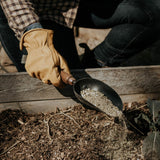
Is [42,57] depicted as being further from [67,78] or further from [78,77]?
[78,77]

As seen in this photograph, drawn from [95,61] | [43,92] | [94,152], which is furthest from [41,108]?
[95,61]

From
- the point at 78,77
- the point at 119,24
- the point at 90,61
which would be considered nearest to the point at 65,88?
the point at 78,77

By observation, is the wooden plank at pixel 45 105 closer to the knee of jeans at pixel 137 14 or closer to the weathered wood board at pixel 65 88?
the weathered wood board at pixel 65 88

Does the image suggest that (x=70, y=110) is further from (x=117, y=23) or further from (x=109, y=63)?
(x=117, y=23)

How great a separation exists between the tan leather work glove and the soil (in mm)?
453

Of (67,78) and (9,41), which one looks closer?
(67,78)

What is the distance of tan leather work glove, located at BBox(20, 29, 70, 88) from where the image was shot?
1.10 m

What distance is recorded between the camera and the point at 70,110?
1549mm

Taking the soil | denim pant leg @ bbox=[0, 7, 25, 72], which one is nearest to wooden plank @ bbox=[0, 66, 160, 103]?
the soil

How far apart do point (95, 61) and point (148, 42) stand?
21.4 inches

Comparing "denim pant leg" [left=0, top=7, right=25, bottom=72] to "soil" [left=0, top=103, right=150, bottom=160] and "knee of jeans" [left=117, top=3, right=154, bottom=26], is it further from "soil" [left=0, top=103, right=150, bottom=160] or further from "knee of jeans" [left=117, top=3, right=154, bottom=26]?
"knee of jeans" [left=117, top=3, right=154, bottom=26]

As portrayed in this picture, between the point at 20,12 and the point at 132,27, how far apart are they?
96 centimetres

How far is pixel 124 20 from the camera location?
154 cm

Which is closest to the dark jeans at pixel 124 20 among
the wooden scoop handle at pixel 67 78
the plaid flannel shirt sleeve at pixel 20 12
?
the plaid flannel shirt sleeve at pixel 20 12
